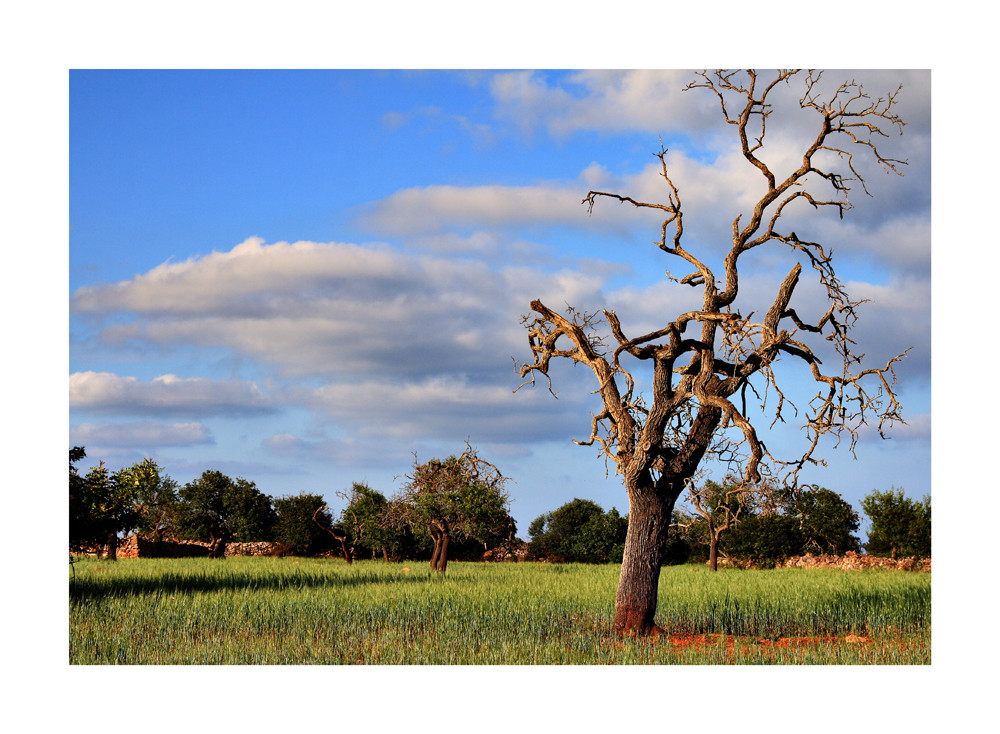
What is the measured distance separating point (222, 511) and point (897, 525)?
38.4 metres

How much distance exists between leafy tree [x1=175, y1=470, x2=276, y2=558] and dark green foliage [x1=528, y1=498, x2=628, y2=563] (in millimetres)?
16898

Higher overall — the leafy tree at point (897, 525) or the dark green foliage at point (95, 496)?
the dark green foliage at point (95, 496)

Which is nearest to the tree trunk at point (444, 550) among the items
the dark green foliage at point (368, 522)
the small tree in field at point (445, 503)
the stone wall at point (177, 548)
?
the small tree in field at point (445, 503)

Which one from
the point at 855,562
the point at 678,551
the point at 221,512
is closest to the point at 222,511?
the point at 221,512

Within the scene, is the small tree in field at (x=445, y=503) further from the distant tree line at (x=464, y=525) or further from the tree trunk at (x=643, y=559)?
the tree trunk at (x=643, y=559)

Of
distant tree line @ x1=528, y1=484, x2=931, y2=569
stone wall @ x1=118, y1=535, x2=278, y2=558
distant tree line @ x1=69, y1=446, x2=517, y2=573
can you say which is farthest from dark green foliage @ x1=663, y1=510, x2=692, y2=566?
stone wall @ x1=118, y1=535, x2=278, y2=558

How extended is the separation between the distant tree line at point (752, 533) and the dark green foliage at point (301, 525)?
12819 millimetres

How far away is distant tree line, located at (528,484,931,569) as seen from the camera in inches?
1484

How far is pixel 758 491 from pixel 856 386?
7.50 feet

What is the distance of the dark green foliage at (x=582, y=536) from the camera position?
143 feet

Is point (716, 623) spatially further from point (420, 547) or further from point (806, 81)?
point (420, 547)

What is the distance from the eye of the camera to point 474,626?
12383 mm

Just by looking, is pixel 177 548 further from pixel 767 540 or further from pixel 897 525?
pixel 897 525

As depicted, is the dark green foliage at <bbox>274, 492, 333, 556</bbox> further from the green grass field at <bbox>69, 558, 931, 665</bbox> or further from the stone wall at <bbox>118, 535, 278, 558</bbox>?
the green grass field at <bbox>69, 558, 931, 665</bbox>
